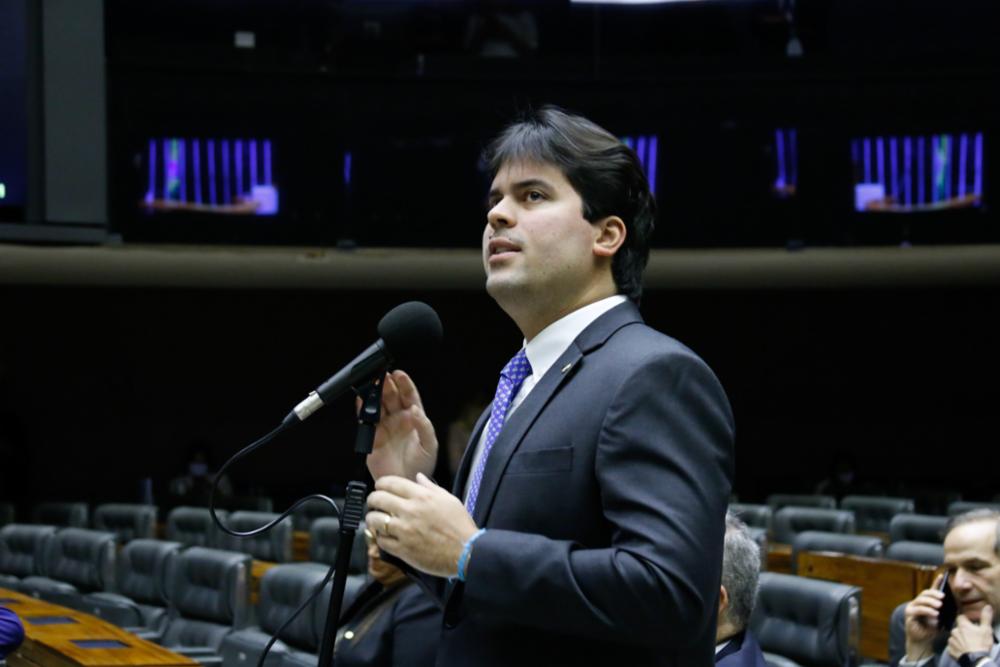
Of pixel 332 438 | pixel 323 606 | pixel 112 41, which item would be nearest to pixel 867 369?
pixel 332 438

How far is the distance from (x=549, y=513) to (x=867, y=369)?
13165 millimetres

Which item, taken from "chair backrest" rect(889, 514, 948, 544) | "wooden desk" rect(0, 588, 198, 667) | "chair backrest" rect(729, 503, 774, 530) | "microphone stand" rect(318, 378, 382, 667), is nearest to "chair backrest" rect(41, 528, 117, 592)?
"wooden desk" rect(0, 588, 198, 667)

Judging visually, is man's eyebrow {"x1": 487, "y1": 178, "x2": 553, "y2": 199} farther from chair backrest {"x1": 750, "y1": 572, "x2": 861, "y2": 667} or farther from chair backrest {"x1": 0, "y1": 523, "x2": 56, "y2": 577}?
chair backrest {"x1": 0, "y1": 523, "x2": 56, "y2": 577}

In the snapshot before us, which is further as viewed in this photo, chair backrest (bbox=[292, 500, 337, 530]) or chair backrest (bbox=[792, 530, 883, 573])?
chair backrest (bbox=[292, 500, 337, 530])

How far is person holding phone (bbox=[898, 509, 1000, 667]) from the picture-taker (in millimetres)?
3184

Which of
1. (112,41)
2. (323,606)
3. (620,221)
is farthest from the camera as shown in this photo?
(112,41)

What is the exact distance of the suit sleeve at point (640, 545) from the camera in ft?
4.80

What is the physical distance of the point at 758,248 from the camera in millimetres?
10617

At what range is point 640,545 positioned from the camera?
147 centimetres

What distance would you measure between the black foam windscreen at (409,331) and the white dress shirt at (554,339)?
0.55ft

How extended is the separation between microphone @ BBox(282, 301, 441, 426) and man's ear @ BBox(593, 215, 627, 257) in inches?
11.2

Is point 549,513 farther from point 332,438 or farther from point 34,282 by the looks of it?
point 332,438

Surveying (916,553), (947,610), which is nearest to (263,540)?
(916,553)

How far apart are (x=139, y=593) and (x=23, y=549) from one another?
1.69m
